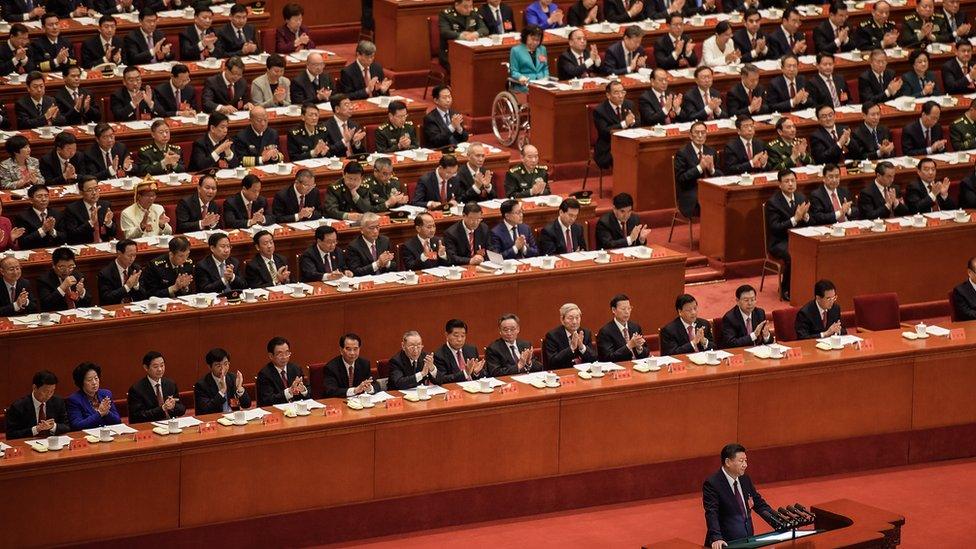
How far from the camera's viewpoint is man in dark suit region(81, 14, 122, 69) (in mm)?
15773

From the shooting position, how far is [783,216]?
46.4 ft

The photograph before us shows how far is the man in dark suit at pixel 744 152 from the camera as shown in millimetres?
14852

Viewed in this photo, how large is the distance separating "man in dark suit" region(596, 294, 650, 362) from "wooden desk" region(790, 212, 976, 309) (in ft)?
8.07

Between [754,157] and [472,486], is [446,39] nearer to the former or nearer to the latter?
[754,157]

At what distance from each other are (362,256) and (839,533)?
16.6 ft

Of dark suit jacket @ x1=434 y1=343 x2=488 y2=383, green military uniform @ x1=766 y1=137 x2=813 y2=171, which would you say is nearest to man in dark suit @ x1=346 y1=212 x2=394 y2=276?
dark suit jacket @ x1=434 y1=343 x2=488 y2=383

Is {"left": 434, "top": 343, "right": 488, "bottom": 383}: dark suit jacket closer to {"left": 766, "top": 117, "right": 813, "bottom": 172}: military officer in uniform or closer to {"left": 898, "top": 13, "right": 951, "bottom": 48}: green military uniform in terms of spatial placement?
{"left": 766, "top": 117, "right": 813, "bottom": 172}: military officer in uniform

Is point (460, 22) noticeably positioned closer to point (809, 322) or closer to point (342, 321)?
point (342, 321)

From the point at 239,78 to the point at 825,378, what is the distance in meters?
6.51

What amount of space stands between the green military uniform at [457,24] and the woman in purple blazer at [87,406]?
715 centimetres

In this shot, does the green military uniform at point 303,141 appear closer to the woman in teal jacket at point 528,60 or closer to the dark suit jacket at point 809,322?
the woman in teal jacket at point 528,60

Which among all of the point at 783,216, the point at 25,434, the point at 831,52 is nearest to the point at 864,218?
the point at 783,216

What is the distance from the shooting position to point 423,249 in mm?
13062

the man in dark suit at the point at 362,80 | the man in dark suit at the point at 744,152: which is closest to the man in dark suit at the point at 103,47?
the man in dark suit at the point at 362,80
